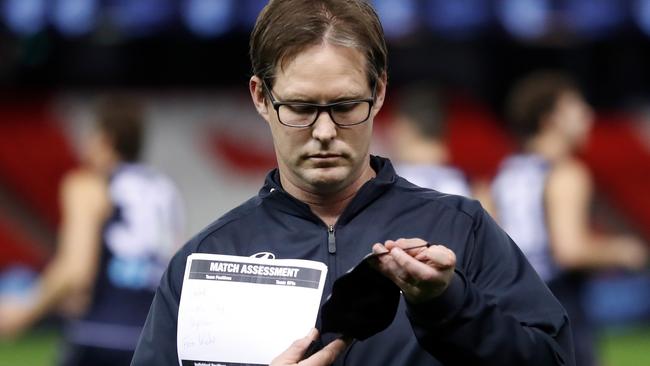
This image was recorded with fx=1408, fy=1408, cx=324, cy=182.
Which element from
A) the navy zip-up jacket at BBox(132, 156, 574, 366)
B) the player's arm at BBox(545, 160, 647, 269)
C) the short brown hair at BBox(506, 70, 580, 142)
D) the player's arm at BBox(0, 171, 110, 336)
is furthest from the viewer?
the short brown hair at BBox(506, 70, 580, 142)

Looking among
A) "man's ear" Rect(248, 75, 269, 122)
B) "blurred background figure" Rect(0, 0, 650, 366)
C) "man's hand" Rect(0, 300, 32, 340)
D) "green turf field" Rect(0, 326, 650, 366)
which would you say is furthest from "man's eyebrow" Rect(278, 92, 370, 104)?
"blurred background figure" Rect(0, 0, 650, 366)

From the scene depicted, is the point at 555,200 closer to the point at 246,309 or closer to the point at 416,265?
the point at 246,309

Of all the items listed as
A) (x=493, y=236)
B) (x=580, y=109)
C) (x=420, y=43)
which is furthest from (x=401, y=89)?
(x=493, y=236)

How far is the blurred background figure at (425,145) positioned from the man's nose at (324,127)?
3.94 m

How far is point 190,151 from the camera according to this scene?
45.9 feet

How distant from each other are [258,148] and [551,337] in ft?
37.5

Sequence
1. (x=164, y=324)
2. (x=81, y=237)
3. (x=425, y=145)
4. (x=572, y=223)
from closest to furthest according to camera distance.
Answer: (x=164, y=324) → (x=572, y=223) → (x=81, y=237) → (x=425, y=145)

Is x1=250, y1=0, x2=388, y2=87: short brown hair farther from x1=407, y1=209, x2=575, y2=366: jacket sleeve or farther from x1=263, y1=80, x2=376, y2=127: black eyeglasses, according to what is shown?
x1=407, y1=209, x2=575, y2=366: jacket sleeve

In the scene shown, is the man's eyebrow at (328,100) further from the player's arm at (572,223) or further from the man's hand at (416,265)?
the player's arm at (572,223)

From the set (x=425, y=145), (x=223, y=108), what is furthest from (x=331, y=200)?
(x=223, y=108)

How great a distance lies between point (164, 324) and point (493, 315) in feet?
2.29

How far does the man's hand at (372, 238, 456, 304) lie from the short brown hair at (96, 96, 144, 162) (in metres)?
3.89

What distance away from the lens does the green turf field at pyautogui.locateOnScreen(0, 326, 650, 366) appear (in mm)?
10469

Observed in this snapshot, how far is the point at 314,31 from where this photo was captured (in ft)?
9.12
